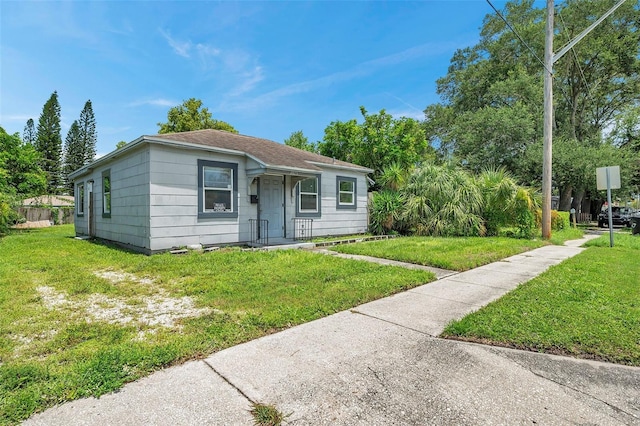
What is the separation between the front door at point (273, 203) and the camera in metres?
10.3

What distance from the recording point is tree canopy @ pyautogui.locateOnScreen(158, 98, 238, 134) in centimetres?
2634

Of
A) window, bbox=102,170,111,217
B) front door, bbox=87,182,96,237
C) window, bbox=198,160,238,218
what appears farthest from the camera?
front door, bbox=87,182,96,237

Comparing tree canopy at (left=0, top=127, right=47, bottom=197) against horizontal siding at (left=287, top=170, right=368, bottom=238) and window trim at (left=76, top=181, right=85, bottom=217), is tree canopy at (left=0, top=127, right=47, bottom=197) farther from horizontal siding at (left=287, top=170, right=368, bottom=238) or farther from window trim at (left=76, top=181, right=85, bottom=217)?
horizontal siding at (left=287, top=170, right=368, bottom=238)

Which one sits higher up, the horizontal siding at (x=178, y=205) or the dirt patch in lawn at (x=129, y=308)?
the horizontal siding at (x=178, y=205)

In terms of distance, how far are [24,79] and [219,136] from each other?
6571 millimetres

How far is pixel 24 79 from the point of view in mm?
10531

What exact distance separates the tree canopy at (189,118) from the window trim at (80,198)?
13373mm

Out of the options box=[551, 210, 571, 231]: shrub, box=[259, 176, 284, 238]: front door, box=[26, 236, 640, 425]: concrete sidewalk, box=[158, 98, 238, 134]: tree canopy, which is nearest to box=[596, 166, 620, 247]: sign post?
box=[551, 210, 571, 231]: shrub

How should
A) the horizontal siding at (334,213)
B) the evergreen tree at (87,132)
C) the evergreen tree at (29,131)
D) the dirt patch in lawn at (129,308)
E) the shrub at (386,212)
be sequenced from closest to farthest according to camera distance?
the dirt patch in lawn at (129,308), the horizontal siding at (334,213), the shrub at (386,212), the evergreen tree at (29,131), the evergreen tree at (87,132)

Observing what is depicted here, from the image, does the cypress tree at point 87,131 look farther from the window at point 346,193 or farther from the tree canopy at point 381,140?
the window at point 346,193

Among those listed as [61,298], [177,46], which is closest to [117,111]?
[177,46]

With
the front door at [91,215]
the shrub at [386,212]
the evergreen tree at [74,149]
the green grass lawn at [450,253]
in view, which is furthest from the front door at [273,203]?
the evergreen tree at [74,149]

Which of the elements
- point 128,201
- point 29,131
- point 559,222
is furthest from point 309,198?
point 29,131

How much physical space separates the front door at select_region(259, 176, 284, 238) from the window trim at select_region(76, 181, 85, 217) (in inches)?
343
